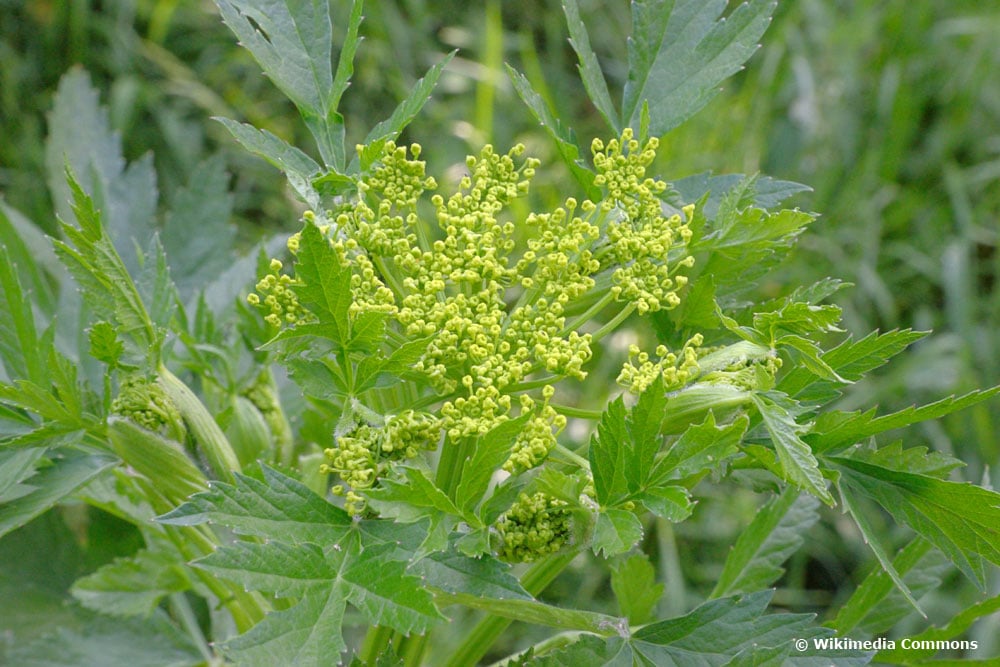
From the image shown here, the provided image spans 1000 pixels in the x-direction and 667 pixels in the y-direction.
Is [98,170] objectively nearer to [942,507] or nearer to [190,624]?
[190,624]

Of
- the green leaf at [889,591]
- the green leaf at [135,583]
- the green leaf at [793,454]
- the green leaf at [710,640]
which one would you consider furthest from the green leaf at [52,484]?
the green leaf at [889,591]

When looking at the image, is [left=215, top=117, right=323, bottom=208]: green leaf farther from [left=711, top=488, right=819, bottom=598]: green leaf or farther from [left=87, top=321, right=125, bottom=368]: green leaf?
[left=711, top=488, right=819, bottom=598]: green leaf

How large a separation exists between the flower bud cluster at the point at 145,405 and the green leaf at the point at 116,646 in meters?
0.31

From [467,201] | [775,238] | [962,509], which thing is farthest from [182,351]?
[962,509]

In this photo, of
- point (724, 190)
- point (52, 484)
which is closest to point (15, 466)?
point (52, 484)

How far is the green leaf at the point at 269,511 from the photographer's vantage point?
521mm

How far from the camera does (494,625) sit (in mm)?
683

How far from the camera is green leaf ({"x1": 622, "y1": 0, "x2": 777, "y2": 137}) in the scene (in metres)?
0.69

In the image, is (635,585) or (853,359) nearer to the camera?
(853,359)

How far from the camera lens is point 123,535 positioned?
3.10 feet

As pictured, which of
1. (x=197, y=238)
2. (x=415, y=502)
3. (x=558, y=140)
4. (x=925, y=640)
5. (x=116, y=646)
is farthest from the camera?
(x=197, y=238)

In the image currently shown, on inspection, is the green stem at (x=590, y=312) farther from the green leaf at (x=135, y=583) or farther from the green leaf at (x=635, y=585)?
the green leaf at (x=135, y=583)

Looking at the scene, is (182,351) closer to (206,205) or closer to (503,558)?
(206,205)

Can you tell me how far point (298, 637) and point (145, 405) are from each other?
8.1 inches
